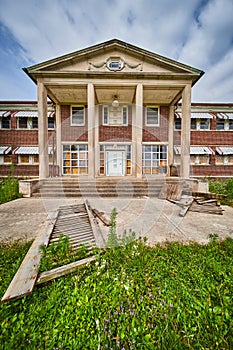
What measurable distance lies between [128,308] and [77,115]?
490 inches

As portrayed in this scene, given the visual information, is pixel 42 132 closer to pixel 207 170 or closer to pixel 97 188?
pixel 97 188

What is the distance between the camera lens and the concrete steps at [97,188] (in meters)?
6.94

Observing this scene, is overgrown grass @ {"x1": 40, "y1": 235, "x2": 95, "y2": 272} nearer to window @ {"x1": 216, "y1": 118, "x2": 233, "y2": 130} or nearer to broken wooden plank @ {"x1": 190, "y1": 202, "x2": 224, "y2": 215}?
broken wooden plank @ {"x1": 190, "y1": 202, "x2": 224, "y2": 215}

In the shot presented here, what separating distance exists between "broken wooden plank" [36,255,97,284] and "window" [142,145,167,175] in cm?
1099

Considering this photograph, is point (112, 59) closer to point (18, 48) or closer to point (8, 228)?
point (8, 228)

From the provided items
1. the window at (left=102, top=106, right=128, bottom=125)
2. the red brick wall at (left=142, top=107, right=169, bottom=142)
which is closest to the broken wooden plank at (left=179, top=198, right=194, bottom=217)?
the red brick wall at (left=142, top=107, right=169, bottom=142)

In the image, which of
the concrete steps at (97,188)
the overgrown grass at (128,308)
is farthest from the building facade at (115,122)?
the overgrown grass at (128,308)

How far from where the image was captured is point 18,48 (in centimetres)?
1602

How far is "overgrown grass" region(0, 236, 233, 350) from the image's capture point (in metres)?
1.17

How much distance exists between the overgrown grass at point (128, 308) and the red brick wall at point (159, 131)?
10953 mm

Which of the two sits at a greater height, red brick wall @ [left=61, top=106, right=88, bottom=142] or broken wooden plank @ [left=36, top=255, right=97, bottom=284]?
red brick wall @ [left=61, top=106, right=88, bottom=142]

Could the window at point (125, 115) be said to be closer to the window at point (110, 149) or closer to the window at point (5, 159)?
the window at point (110, 149)

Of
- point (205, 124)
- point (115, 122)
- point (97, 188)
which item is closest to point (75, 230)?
point (97, 188)

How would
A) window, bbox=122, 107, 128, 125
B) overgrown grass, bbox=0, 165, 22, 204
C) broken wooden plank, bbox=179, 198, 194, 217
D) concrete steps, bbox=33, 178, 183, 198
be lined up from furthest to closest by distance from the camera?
window, bbox=122, 107, 128, 125 < concrete steps, bbox=33, 178, 183, 198 < overgrown grass, bbox=0, 165, 22, 204 < broken wooden plank, bbox=179, 198, 194, 217
